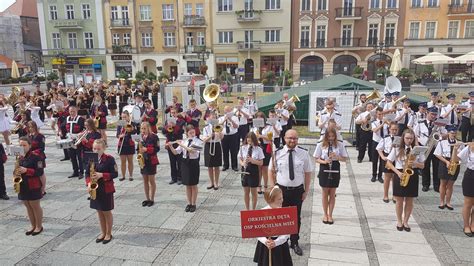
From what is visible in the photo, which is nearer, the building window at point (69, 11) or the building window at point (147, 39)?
the building window at point (147, 39)

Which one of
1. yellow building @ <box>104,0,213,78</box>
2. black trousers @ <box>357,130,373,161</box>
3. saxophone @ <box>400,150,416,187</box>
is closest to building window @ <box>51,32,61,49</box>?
yellow building @ <box>104,0,213,78</box>

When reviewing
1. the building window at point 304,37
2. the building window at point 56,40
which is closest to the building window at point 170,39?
the building window at point 56,40

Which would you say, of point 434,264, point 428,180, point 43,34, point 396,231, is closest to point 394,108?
point 428,180

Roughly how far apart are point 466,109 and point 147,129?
10.8 m

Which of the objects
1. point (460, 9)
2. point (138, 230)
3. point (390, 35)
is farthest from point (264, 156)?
point (460, 9)

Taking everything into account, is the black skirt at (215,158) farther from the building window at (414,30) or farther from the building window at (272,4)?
the building window at (414,30)

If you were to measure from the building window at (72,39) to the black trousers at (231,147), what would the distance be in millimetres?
46115

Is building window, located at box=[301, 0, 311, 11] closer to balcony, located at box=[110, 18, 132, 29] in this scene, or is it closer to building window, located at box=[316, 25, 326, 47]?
building window, located at box=[316, 25, 326, 47]

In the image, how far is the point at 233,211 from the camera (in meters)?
7.59

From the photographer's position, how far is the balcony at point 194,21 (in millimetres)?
45375

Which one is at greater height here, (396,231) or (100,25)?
(100,25)

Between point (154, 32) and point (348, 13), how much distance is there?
24721mm

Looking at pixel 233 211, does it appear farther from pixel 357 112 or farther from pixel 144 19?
pixel 144 19

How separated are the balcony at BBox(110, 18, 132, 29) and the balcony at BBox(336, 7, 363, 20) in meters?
26.6
